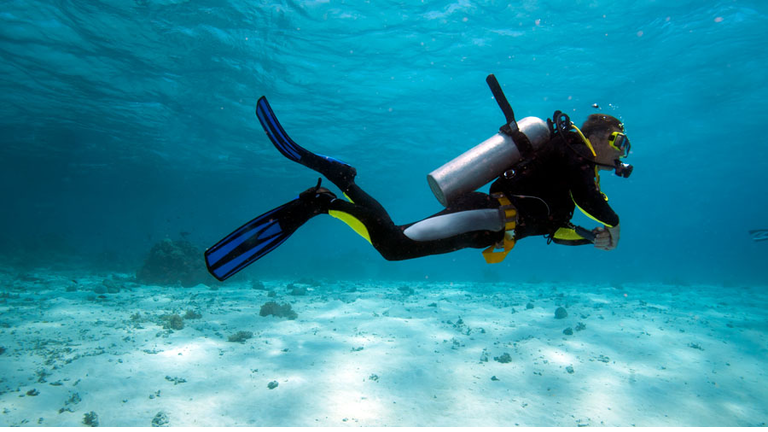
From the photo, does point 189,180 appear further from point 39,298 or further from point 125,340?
point 125,340

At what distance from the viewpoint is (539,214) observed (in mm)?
3145

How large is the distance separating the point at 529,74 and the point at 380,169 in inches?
763

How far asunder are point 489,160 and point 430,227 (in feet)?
2.73

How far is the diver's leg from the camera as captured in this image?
2986mm

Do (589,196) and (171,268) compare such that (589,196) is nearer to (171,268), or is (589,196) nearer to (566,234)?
(566,234)

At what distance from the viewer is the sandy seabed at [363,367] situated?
5.16 meters

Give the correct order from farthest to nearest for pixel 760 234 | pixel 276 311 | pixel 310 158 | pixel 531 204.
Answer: pixel 276 311, pixel 760 234, pixel 310 158, pixel 531 204

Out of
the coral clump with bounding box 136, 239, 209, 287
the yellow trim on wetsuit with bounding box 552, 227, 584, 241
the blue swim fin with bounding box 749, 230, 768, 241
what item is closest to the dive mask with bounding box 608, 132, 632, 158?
the yellow trim on wetsuit with bounding box 552, 227, 584, 241

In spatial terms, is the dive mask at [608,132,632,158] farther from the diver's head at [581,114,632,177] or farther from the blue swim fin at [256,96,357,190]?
the blue swim fin at [256,96,357,190]

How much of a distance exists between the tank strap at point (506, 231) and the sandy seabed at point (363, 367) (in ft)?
10.3

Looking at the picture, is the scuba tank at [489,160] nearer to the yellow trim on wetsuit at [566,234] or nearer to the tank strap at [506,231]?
the tank strap at [506,231]

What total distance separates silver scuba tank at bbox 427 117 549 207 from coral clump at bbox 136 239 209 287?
1746 cm

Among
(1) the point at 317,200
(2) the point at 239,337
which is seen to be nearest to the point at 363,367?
(2) the point at 239,337

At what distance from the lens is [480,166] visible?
304cm
